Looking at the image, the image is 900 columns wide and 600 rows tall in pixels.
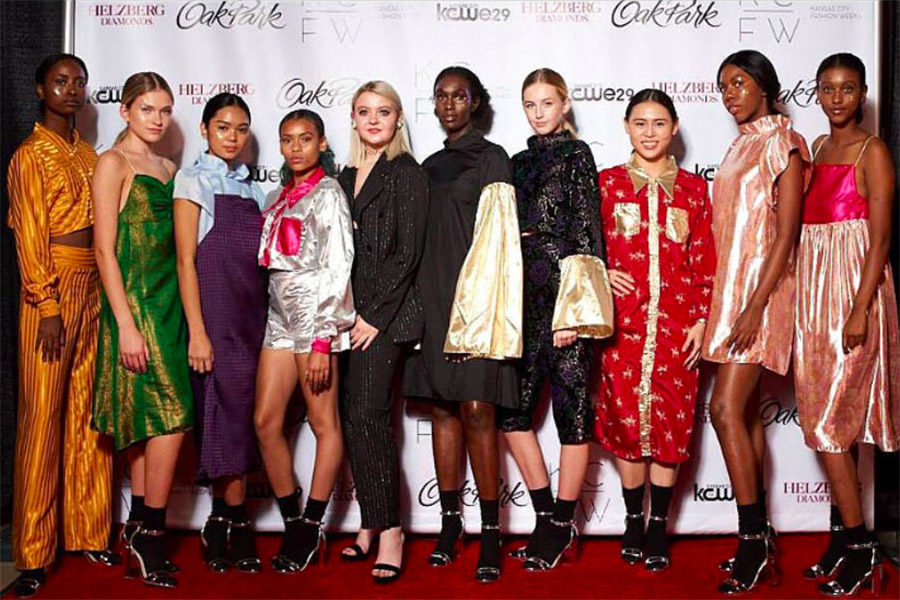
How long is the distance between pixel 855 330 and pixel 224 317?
2.33 metres

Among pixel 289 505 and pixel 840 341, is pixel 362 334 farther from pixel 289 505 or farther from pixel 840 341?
pixel 840 341

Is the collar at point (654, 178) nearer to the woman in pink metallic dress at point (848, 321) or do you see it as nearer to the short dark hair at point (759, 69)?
the short dark hair at point (759, 69)

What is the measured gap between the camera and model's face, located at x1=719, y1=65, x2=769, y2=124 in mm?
3713

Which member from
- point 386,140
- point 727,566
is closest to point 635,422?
point 727,566

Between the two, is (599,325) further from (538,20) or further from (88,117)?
(88,117)

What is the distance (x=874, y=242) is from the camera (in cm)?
358

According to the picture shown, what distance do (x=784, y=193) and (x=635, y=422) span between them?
40.2 inches

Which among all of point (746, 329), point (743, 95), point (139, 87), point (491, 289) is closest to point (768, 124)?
point (743, 95)

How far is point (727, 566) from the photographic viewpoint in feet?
12.7

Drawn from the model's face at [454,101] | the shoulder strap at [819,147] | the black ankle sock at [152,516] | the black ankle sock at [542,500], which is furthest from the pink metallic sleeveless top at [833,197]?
the black ankle sock at [152,516]

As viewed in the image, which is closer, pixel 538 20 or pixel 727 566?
pixel 727 566

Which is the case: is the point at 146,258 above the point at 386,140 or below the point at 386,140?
below

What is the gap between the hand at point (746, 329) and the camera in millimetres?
3580

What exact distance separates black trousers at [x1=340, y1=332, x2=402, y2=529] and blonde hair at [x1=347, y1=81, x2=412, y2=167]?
71 cm
